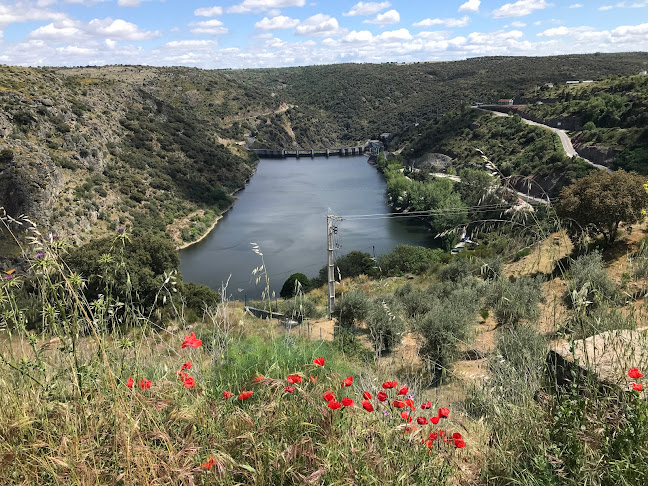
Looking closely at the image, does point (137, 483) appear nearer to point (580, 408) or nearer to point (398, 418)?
point (398, 418)

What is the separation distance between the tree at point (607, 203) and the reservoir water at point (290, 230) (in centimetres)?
1452

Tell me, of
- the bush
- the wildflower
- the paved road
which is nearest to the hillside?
the paved road

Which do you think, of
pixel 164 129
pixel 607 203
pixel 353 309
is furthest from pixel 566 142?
pixel 164 129

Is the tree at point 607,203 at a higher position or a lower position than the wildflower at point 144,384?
lower

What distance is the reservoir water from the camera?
33.9m

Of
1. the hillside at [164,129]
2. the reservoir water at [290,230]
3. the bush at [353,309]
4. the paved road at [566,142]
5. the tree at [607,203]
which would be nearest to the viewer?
the bush at [353,309]

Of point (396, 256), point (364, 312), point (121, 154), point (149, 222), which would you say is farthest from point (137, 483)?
point (121, 154)

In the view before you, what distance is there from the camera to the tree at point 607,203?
48.1 feet

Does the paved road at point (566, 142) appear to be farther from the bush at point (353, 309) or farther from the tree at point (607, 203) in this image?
the bush at point (353, 309)

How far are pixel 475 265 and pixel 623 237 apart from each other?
17.5ft

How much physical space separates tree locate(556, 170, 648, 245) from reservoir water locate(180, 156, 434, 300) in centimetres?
1452

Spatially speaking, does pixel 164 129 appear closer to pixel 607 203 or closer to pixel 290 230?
pixel 290 230

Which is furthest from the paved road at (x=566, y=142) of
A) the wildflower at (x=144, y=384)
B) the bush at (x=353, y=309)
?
the wildflower at (x=144, y=384)

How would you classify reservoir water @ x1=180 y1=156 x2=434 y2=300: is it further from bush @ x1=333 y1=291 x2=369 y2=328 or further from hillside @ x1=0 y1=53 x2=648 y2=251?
bush @ x1=333 y1=291 x2=369 y2=328
